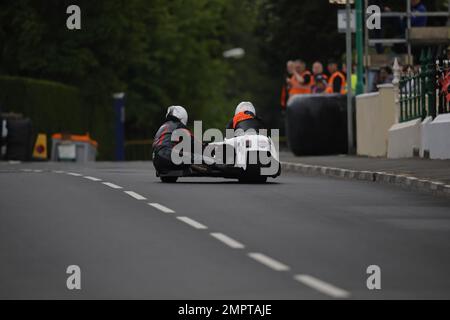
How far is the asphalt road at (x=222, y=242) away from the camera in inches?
490

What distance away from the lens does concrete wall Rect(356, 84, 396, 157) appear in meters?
36.0

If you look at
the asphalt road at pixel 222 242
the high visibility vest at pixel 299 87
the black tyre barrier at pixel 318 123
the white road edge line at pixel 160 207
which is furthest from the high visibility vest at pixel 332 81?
the white road edge line at pixel 160 207

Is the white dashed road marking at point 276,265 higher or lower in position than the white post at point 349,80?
lower

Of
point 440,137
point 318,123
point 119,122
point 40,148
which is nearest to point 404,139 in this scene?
point 440,137

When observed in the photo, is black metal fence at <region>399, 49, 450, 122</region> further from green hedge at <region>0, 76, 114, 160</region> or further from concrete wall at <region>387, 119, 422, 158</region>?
green hedge at <region>0, 76, 114, 160</region>

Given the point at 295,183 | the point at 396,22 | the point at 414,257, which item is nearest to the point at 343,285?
the point at 414,257

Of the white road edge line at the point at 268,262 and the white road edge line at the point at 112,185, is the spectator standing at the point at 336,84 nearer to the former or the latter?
the white road edge line at the point at 112,185

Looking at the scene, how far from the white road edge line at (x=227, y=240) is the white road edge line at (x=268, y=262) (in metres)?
0.60

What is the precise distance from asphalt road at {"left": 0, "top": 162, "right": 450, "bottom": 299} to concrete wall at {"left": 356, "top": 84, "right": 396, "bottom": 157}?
11630 millimetres

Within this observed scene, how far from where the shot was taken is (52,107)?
5238 centimetres

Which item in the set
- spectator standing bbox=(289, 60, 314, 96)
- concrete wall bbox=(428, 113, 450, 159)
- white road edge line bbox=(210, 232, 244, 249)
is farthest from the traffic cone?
white road edge line bbox=(210, 232, 244, 249)

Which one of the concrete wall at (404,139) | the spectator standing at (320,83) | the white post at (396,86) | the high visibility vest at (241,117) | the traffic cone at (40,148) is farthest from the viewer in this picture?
the traffic cone at (40,148)

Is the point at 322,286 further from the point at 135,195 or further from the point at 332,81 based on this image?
the point at 332,81
